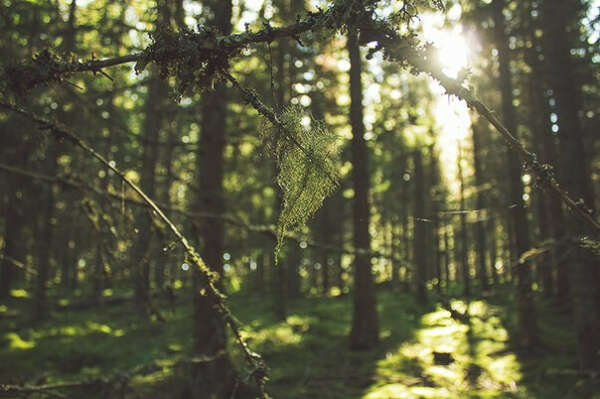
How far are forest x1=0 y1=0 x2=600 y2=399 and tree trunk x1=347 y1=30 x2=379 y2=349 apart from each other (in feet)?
0.18

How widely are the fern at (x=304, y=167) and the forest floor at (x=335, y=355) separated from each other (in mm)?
3736

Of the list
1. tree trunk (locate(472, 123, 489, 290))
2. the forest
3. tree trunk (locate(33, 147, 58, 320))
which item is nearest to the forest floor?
the forest

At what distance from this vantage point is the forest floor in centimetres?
836

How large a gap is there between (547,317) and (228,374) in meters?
12.1

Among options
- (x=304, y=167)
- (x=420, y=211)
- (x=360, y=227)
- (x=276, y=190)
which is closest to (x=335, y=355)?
(x=360, y=227)

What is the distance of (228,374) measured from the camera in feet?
22.9

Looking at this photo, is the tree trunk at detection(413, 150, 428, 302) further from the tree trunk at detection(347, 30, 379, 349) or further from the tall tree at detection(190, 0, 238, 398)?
the tall tree at detection(190, 0, 238, 398)

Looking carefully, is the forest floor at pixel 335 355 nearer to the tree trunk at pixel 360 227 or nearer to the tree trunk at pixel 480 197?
the tree trunk at pixel 360 227

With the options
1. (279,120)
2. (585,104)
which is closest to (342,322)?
(585,104)

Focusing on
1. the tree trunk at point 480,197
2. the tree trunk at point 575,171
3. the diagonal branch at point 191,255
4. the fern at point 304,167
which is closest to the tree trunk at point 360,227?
the tree trunk at point 575,171

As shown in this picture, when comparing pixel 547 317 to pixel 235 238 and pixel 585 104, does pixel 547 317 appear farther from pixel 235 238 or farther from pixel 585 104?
pixel 235 238

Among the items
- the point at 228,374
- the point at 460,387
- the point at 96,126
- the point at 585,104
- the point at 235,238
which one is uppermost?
the point at 585,104

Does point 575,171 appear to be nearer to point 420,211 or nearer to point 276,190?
point 276,190

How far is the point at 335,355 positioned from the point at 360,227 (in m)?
3.41
